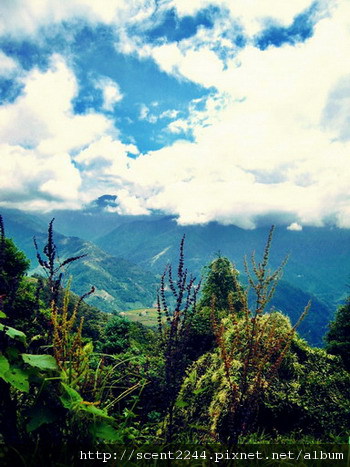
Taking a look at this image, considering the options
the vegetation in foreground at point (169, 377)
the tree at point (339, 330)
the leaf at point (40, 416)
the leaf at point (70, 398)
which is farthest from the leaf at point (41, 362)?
the tree at point (339, 330)

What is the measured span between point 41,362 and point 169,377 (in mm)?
1563

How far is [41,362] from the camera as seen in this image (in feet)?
8.18

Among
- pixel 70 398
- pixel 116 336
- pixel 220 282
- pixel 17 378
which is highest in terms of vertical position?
pixel 220 282

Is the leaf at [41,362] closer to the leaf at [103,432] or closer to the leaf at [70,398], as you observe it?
the leaf at [70,398]

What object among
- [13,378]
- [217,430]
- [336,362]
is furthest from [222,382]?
[13,378]

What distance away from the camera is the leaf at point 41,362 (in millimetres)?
2406

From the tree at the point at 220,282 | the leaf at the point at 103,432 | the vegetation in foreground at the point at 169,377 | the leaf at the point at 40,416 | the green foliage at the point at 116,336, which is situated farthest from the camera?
the tree at the point at 220,282

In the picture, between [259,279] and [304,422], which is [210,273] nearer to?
[304,422]

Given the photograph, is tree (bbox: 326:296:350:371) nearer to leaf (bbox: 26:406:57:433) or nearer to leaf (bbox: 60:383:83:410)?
leaf (bbox: 60:383:83:410)

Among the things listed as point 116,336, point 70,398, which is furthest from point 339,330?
point 70,398

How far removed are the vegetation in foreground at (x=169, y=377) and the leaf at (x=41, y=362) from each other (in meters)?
0.01

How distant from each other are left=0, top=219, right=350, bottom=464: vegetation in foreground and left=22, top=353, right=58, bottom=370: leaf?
Result: 1 centimetres

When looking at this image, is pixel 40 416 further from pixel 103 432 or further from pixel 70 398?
pixel 103 432

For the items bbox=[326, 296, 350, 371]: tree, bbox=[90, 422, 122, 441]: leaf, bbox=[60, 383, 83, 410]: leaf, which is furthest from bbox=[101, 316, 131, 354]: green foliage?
bbox=[326, 296, 350, 371]: tree
